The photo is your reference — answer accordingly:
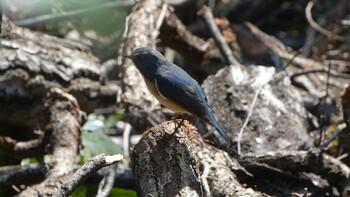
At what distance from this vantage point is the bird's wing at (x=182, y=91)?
158 inches

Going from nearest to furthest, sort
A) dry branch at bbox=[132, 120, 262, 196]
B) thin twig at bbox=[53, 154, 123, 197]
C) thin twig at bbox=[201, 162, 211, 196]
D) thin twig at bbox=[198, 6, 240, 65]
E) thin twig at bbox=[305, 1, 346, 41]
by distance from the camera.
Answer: thin twig at bbox=[53, 154, 123, 197] < dry branch at bbox=[132, 120, 262, 196] < thin twig at bbox=[201, 162, 211, 196] < thin twig at bbox=[198, 6, 240, 65] < thin twig at bbox=[305, 1, 346, 41]

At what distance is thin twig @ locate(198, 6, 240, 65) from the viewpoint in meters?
6.02

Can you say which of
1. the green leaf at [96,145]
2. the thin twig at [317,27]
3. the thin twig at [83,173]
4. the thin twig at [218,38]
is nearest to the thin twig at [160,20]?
the thin twig at [218,38]

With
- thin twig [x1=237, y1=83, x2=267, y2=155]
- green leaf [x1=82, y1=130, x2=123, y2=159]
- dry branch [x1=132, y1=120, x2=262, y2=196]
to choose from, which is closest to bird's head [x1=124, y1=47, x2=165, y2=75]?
dry branch [x1=132, y1=120, x2=262, y2=196]

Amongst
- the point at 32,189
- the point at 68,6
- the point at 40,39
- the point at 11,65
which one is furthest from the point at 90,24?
the point at 32,189

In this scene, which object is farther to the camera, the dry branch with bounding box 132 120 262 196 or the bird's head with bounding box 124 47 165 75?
the bird's head with bounding box 124 47 165 75

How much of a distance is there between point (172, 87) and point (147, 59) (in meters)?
0.34

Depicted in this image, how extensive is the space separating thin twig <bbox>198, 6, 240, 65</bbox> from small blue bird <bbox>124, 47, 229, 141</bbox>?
1.78 m

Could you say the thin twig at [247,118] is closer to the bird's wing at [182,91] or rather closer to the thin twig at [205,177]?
the thin twig at [205,177]

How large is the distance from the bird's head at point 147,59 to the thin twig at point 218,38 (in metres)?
1.76

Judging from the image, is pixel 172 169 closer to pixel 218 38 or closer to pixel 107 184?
pixel 107 184

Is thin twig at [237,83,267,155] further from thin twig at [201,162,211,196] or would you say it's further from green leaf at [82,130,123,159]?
green leaf at [82,130,123,159]

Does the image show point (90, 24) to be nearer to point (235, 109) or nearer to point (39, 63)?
point (39, 63)

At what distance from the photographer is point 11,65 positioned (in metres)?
4.84
